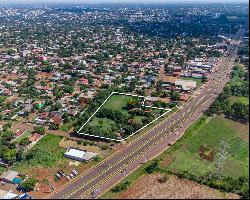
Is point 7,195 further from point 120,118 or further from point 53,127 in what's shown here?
point 120,118

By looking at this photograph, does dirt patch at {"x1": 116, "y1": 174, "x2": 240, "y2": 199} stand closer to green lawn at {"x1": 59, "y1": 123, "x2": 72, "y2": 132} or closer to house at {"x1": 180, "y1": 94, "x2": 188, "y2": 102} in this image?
green lawn at {"x1": 59, "y1": 123, "x2": 72, "y2": 132}

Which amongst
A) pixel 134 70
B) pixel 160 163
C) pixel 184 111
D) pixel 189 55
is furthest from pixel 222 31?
pixel 160 163

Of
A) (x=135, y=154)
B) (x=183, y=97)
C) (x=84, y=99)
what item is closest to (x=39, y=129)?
(x=84, y=99)

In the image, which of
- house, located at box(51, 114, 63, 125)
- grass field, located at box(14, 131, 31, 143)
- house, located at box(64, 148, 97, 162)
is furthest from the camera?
house, located at box(51, 114, 63, 125)

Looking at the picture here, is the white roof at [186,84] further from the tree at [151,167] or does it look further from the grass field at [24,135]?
the grass field at [24,135]

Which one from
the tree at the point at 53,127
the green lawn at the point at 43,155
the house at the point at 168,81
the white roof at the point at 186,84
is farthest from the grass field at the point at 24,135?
the white roof at the point at 186,84

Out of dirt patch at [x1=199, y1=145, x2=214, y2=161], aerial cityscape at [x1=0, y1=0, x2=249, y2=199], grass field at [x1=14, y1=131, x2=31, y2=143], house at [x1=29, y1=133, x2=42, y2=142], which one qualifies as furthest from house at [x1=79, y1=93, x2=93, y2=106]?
dirt patch at [x1=199, y1=145, x2=214, y2=161]
